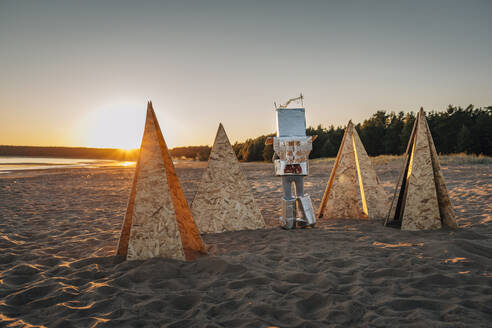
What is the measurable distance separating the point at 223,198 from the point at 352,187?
325 cm

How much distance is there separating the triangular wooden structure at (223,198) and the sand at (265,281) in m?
0.35

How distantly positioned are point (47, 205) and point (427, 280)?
34.4ft

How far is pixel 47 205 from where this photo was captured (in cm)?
906

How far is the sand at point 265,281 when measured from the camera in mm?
2604

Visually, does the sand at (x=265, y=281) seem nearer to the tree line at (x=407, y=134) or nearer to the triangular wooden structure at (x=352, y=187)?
the triangular wooden structure at (x=352, y=187)

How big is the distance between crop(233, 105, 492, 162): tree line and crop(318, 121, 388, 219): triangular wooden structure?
27.3 m

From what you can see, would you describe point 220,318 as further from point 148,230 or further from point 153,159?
point 153,159

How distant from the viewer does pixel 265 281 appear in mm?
3350

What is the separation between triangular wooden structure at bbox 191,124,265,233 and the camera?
19.1 ft

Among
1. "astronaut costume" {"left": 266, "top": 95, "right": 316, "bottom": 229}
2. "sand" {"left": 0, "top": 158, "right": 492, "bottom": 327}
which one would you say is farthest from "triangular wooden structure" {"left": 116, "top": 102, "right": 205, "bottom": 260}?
"astronaut costume" {"left": 266, "top": 95, "right": 316, "bottom": 229}

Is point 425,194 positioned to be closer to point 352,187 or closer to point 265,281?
point 352,187

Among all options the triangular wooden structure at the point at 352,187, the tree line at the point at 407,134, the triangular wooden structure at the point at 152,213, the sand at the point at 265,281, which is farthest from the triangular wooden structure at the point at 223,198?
the tree line at the point at 407,134

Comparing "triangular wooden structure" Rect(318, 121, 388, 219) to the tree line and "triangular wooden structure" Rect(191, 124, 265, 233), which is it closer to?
"triangular wooden structure" Rect(191, 124, 265, 233)

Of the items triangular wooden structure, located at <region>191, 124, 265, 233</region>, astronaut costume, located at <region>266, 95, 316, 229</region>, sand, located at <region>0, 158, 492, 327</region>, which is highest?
astronaut costume, located at <region>266, 95, 316, 229</region>
